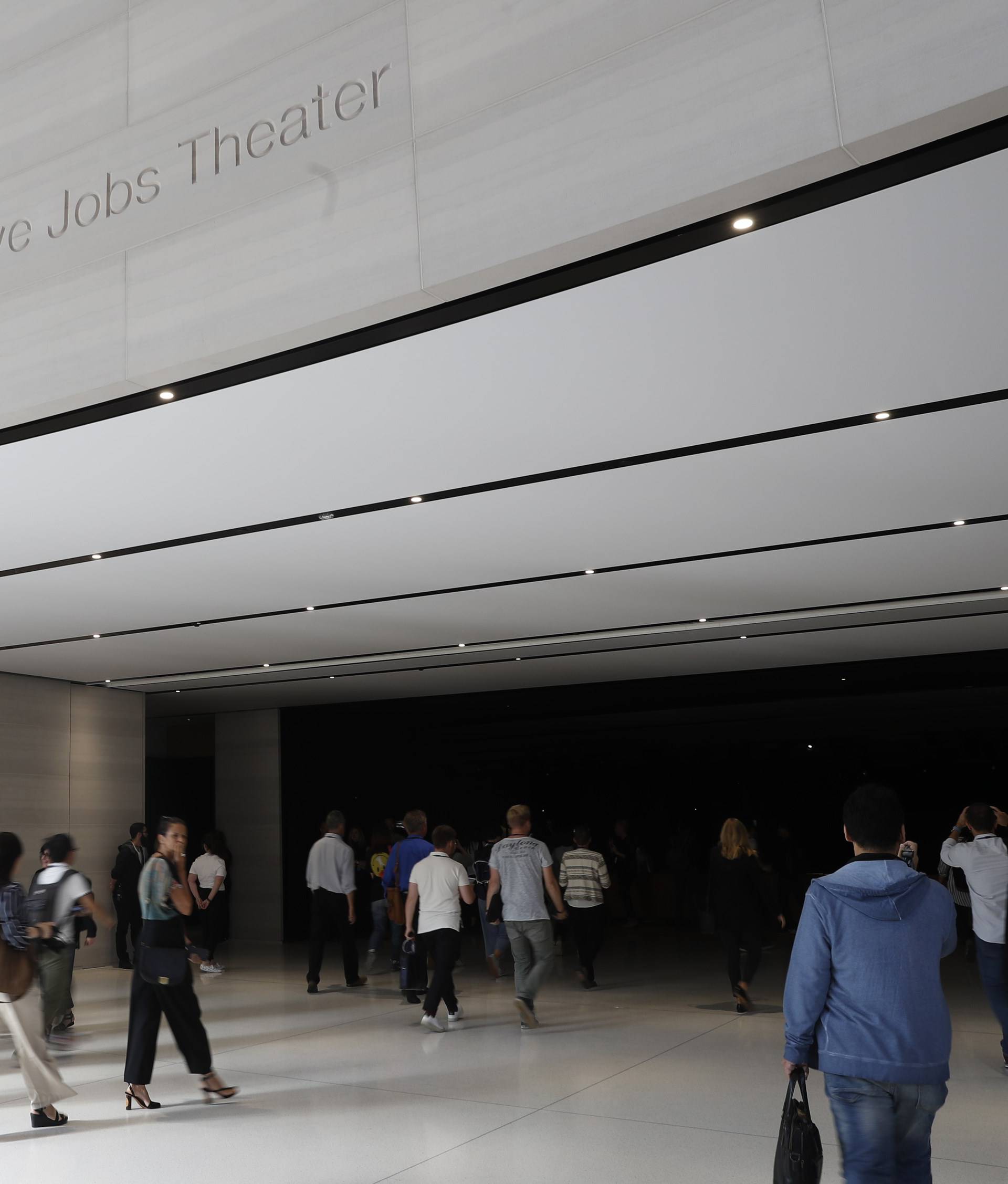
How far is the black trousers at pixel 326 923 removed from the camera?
387 inches

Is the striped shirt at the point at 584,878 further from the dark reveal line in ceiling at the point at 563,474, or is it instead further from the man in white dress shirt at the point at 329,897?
the dark reveal line in ceiling at the point at 563,474

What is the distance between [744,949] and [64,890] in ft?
16.9

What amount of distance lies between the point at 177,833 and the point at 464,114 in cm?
413

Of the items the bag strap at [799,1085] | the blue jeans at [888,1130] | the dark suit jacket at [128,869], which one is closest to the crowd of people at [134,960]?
the bag strap at [799,1085]

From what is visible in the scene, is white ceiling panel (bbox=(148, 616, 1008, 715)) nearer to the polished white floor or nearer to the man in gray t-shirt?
the polished white floor

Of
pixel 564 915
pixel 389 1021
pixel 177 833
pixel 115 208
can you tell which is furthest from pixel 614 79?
pixel 389 1021

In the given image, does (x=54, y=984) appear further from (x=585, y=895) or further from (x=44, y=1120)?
(x=585, y=895)

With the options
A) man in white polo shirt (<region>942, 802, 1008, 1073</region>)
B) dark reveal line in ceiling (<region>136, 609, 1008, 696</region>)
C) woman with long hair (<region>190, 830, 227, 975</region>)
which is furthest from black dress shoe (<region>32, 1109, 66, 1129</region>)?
dark reveal line in ceiling (<region>136, 609, 1008, 696</region>)

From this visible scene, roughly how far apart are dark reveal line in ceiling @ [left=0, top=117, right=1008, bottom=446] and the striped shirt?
21.7 ft

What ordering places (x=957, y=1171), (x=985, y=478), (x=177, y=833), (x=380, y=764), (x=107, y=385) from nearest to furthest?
(x=107, y=385)
(x=957, y=1171)
(x=985, y=478)
(x=177, y=833)
(x=380, y=764)

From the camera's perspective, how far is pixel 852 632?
10.4 metres

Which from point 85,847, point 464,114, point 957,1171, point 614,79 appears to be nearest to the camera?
point 614,79

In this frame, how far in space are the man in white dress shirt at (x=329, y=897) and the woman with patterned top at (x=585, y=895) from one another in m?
2.05

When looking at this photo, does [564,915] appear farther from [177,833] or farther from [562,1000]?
[177,833]
